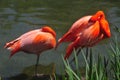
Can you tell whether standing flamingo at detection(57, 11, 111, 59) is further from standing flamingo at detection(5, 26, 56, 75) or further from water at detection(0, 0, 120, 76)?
water at detection(0, 0, 120, 76)

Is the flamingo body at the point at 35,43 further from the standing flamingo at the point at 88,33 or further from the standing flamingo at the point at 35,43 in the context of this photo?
the standing flamingo at the point at 88,33

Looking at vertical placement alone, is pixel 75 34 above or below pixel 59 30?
above

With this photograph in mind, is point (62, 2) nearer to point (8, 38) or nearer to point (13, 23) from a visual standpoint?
point (13, 23)

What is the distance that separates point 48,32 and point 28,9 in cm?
298

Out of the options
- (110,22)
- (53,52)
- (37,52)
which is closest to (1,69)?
(37,52)

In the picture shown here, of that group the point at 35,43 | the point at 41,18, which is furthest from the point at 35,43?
the point at 41,18

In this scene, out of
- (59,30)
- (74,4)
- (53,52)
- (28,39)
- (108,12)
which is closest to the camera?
(28,39)

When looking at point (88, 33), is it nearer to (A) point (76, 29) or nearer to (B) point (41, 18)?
(A) point (76, 29)

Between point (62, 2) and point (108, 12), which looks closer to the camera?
point (108, 12)

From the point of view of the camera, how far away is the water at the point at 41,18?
5586 millimetres

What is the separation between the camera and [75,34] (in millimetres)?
5082

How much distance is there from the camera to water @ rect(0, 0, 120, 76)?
5.59 m

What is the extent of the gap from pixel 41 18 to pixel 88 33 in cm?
263

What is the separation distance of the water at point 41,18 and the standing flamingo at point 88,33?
1.73 ft
